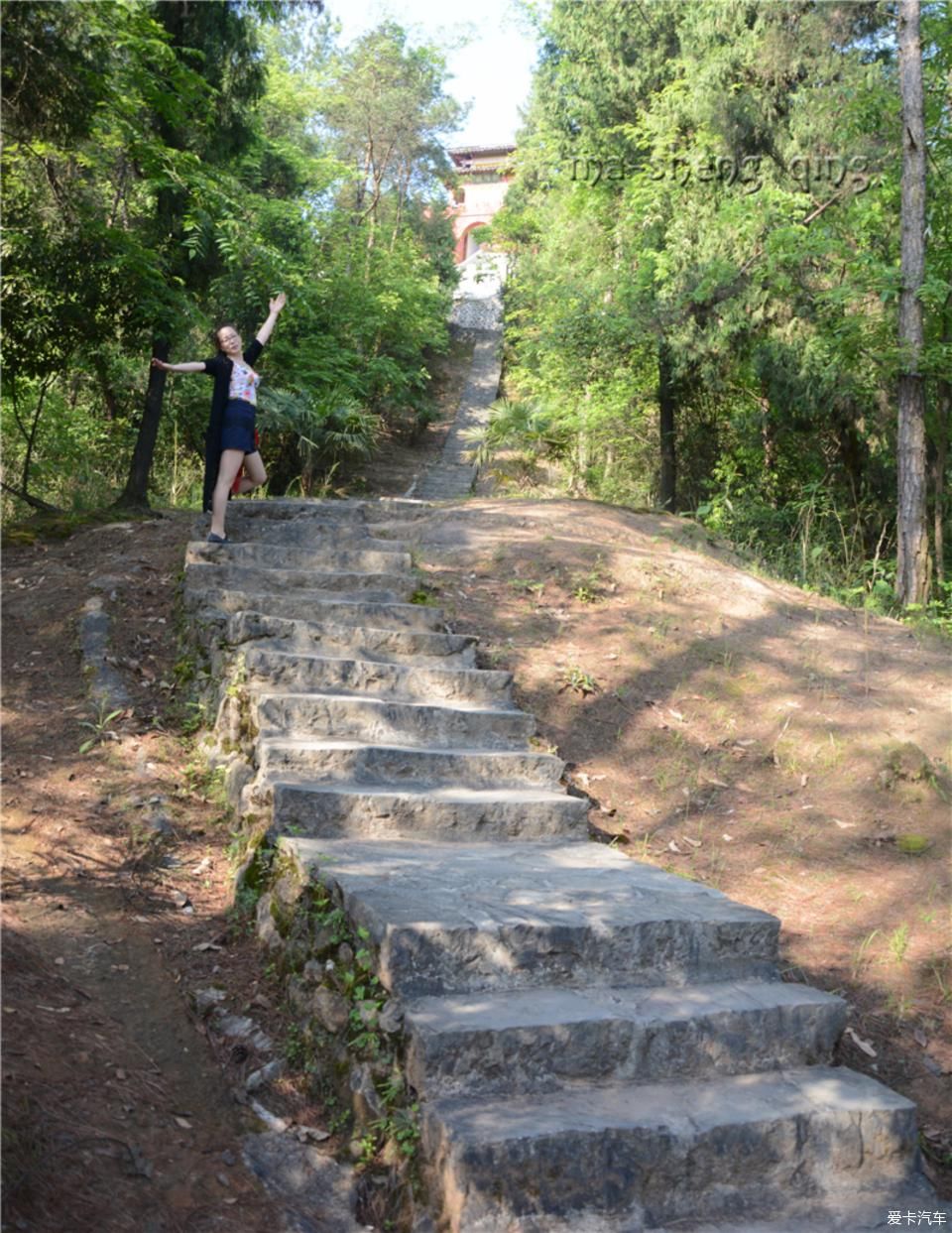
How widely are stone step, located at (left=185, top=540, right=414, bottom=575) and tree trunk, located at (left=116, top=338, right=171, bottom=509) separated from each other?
8.86 ft

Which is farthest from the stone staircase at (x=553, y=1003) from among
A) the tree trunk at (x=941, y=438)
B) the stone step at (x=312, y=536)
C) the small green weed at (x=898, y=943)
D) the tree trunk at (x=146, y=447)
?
the tree trunk at (x=941, y=438)

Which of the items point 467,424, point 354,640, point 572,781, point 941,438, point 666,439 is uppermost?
point 467,424

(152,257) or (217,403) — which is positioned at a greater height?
(152,257)

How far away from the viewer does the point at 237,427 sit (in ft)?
23.7

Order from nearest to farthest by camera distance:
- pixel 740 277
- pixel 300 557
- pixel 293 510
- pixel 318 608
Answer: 1. pixel 318 608
2. pixel 300 557
3. pixel 293 510
4. pixel 740 277

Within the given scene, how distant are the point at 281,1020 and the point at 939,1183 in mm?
2302

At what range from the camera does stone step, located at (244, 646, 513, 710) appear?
18.5ft

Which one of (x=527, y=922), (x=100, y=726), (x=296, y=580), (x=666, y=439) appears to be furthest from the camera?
(x=666, y=439)

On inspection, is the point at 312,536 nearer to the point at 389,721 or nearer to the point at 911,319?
the point at 389,721

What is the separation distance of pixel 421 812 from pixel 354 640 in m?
1.82

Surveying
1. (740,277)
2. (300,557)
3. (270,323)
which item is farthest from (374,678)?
Result: (740,277)

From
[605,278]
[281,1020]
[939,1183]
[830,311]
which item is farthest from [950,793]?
[605,278]

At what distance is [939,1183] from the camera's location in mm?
3465

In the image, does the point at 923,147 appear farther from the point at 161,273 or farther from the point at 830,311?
the point at 161,273
